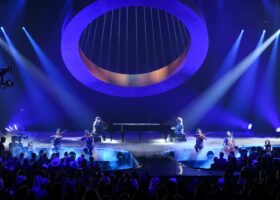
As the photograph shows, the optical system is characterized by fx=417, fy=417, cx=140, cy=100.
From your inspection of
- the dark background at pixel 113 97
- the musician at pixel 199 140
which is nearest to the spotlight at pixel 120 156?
the musician at pixel 199 140

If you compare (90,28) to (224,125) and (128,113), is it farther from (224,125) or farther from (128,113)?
(224,125)

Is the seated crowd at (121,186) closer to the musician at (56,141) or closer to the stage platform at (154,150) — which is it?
the stage platform at (154,150)

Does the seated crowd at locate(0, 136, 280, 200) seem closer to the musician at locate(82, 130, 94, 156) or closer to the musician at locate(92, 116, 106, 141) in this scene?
the musician at locate(82, 130, 94, 156)

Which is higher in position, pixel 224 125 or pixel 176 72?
pixel 176 72

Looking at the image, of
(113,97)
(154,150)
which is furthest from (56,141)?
(113,97)

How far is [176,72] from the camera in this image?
1930cm

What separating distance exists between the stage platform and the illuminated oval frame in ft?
7.45

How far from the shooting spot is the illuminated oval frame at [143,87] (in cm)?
1689

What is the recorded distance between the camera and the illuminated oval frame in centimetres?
1689

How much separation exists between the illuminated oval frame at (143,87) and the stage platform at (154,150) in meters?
2.27

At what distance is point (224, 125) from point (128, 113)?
16.3ft

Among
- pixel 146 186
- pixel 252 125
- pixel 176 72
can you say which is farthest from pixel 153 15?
pixel 146 186

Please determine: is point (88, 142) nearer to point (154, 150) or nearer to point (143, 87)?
point (154, 150)

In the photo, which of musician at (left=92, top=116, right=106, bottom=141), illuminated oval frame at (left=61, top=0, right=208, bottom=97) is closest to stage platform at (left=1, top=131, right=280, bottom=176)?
musician at (left=92, top=116, right=106, bottom=141)
